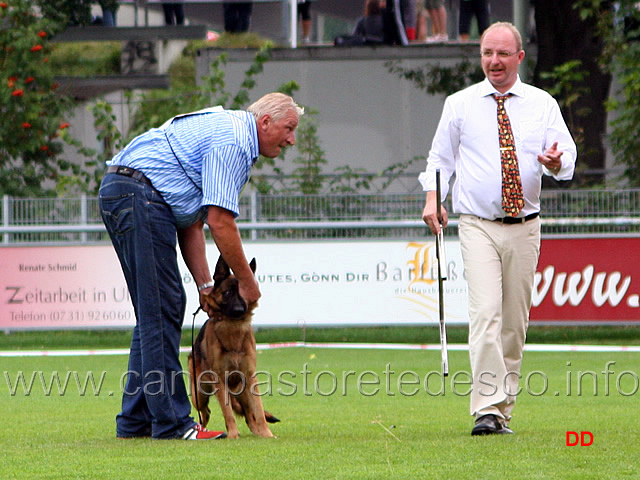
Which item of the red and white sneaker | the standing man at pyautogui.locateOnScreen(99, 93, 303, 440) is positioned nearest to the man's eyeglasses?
the standing man at pyautogui.locateOnScreen(99, 93, 303, 440)

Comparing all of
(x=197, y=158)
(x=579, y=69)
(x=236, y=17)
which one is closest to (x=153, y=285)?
(x=197, y=158)

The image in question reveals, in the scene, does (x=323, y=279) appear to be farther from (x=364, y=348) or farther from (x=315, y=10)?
(x=315, y=10)

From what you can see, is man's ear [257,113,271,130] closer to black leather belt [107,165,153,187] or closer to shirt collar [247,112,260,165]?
shirt collar [247,112,260,165]

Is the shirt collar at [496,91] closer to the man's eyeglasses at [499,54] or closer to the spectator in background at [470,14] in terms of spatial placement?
the man's eyeglasses at [499,54]

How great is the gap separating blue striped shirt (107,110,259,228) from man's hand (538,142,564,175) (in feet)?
4.74

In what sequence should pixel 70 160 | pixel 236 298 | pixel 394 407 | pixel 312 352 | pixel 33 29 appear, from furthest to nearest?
1. pixel 70 160
2. pixel 33 29
3. pixel 312 352
4. pixel 394 407
5. pixel 236 298

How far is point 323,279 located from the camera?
13.1 m

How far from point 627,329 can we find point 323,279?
3.64 meters

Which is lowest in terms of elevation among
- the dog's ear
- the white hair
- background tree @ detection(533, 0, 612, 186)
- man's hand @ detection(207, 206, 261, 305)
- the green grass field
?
the green grass field

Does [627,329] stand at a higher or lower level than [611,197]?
lower

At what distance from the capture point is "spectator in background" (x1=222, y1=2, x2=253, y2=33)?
20406mm

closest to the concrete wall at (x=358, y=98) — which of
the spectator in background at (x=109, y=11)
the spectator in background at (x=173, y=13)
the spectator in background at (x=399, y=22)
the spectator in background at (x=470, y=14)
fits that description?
the spectator in background at (x=399, y=22)

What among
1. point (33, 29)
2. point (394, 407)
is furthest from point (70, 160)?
point (394, 407)

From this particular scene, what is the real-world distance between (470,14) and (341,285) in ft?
27.8
